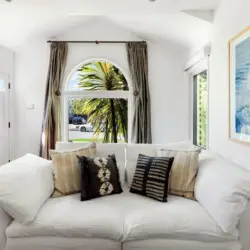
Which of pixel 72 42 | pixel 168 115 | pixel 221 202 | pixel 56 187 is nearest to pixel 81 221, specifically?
pixel 56 187

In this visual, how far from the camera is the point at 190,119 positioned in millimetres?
4969

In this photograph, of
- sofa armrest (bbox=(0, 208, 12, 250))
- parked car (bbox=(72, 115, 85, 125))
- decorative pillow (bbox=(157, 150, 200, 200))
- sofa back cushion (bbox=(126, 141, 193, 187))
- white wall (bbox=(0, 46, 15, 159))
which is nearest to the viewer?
sofa armrest (bbox=(0, 208, 12, 250))

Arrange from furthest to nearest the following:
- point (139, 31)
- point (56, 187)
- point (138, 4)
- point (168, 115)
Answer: point (168, 115), point (139, 31), point (138, 4), point (56, 187)

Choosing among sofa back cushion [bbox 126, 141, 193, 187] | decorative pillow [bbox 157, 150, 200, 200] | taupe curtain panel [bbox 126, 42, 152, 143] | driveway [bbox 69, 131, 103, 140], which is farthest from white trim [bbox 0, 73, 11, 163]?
decorative pillow [bbox 157, 150, 200, 200]

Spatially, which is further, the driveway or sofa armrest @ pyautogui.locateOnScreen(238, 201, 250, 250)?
the driveway

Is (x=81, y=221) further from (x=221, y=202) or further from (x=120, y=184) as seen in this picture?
(x=221, y=202)

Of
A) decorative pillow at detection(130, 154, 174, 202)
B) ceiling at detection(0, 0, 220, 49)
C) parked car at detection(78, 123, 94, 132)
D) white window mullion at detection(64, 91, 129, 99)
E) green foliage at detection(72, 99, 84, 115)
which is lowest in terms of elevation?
decorative pillow at detection(130, 154, 174, 202)

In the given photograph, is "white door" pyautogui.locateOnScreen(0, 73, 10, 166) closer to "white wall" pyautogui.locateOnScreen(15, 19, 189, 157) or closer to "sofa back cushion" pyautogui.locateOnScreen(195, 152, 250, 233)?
"white wall" pyautogui.locateOnScreen(15, 19, 189, 157)

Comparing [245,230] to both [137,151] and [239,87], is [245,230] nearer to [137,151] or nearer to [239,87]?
[239,87]

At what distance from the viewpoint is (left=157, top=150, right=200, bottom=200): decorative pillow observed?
266cm

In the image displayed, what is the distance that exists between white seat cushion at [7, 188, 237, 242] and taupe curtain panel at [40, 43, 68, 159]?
269 cm

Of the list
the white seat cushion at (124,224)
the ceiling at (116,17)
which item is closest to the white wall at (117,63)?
the ceiling at (116,17)

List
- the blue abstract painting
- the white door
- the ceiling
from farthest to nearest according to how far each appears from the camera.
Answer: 1. the white door
2. the ceiling
3. the blue abstract painting

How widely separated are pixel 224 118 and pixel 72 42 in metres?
3.00
